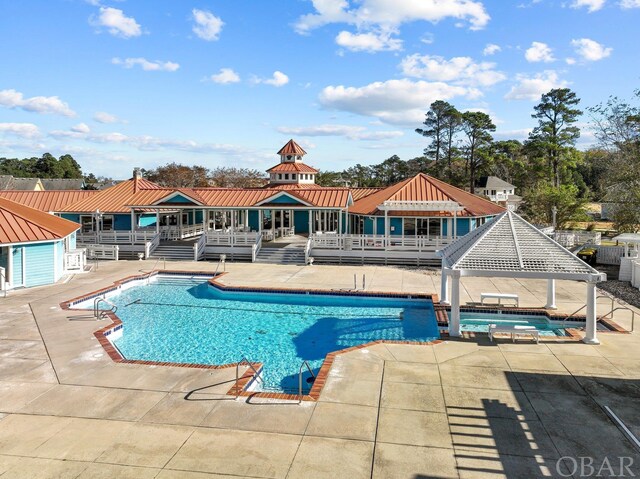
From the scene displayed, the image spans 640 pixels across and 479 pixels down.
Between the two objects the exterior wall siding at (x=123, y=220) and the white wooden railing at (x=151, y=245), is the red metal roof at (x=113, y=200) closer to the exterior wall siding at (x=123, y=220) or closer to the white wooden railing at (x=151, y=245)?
the exterior wall siding at (x=123, y=220)

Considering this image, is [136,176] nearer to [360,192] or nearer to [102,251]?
[102,251]

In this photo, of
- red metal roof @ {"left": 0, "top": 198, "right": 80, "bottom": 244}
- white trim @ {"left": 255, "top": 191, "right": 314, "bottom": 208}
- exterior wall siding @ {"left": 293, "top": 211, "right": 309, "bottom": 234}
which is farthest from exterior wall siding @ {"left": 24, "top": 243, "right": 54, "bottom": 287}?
exterior wall siding @ {"left": 293, "top": 211, "right": 309, "bottom": 234}

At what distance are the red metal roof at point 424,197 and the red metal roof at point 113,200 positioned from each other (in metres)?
13.9

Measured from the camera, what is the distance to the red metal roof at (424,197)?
2672 centimetres

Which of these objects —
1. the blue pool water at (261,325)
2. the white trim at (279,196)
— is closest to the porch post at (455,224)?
the white trim at (279,196)

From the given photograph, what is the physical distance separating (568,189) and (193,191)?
34.0 metres

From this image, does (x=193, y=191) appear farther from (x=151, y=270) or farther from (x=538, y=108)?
(x=538, y=108)

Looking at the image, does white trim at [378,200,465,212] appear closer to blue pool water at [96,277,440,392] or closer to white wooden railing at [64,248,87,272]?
blue pool water at [96,277,440,392]

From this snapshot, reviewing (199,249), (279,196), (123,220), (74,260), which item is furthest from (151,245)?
(279,196)

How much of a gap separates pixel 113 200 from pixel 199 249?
8.45 m

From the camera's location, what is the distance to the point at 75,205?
29922 mm

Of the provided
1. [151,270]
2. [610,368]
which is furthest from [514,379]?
[151,270]

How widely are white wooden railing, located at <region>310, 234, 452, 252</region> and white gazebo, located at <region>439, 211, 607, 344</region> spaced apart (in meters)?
11.0

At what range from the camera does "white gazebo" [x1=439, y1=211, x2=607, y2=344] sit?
11477mm
